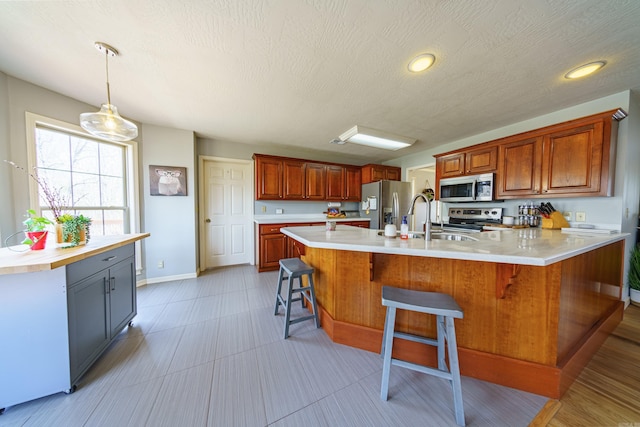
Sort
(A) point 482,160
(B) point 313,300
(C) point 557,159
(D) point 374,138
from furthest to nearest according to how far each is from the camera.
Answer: (D) point 374,138, (A) point 482,160, (C) point 557,159, (B) point 313,300

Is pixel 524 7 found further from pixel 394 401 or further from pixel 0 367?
pixel 0 367

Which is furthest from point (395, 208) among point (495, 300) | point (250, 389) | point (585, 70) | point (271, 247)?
point (250, 389)

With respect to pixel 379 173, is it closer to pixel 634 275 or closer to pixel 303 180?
pixel 303 180

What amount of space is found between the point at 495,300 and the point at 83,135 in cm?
436

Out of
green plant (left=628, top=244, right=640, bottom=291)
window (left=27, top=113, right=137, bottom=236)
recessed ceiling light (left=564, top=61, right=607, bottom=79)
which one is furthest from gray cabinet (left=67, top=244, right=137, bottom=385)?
green plant (left=628, top=244, right=640, bottom=291)

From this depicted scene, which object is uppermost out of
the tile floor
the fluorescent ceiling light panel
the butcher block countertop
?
the fluorescent ceiling light panel

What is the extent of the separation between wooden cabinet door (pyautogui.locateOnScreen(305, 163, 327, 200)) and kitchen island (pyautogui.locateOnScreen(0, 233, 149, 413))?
323 cm

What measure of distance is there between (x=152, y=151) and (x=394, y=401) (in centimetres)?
401

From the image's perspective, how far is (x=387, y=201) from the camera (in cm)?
422

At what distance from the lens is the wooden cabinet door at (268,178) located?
376 cm

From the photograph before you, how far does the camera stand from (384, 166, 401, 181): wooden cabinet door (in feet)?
15.1

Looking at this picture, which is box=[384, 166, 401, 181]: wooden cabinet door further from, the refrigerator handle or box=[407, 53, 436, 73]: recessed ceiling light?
box=[407, 53, 436, 73]: recessed ceiling light

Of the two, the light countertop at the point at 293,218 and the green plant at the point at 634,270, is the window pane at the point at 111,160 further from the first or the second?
the green plant at the point at 634,270

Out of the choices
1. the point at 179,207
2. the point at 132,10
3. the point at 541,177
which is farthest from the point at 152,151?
the point at 541,177
